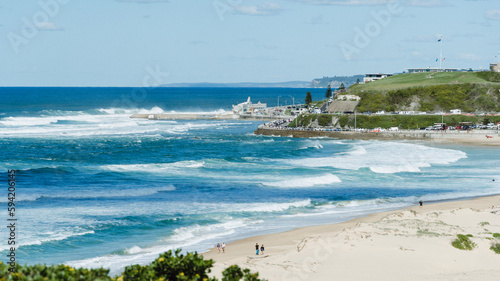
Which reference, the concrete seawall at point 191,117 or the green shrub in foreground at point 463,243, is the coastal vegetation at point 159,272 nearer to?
the green shrub in foreground at point 463,243

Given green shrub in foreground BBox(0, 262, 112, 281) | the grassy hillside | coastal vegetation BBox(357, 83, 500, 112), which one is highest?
the grassy hillside

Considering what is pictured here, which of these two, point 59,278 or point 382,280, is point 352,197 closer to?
point 382,280

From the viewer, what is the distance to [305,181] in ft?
169

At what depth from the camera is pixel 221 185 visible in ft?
161

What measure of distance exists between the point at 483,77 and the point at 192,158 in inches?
3657

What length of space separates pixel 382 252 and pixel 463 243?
4.00m

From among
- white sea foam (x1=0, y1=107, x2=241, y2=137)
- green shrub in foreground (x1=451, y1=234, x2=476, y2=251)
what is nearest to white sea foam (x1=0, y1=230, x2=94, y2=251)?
green shrub in foreground (x1=451, y1=234, x2=476, y2=251)

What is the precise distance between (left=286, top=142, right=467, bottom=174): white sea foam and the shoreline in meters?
11.0

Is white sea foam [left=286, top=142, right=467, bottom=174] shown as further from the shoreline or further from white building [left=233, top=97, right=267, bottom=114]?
white building [left=233, top=97, right=267, bottom=114]

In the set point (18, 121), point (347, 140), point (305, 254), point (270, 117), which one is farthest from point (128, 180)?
point (270, 117)

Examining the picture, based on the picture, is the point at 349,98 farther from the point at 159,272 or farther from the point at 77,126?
the point at 159,272

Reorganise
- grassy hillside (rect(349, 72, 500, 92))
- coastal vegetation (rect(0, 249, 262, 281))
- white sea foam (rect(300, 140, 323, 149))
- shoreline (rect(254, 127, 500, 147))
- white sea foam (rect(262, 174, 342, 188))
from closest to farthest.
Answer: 1. coastal vegetation (rect(0, 249, 262, 281))
2. white sea foam (rect(262, 174, 342, 188))
3. white sea foam (rect(300, 140, 323, 149))
4. shoreline (rect(254, 127, 500, 147))
5. grassy hillside (rect(349, 72, 500, 92))

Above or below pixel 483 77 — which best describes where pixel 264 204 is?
below

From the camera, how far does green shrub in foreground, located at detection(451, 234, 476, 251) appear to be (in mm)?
27812
